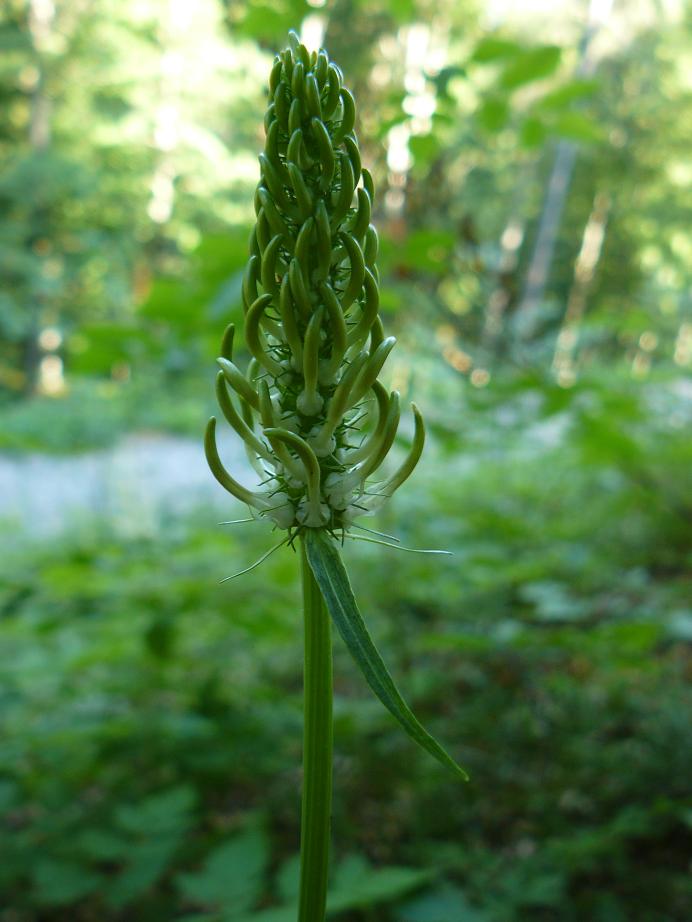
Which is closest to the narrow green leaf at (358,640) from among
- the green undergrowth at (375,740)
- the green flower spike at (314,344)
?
the green flower spike at (314,344)

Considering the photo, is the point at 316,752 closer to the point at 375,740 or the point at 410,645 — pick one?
the point at 375,740

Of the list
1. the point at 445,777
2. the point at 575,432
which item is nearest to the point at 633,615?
the point at 575,432

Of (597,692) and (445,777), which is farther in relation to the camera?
(597,692)

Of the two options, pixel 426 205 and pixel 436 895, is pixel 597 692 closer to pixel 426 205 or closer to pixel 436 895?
pixel 436 895

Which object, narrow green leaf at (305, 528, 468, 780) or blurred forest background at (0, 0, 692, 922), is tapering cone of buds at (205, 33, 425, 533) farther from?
blurred forest background at (0, 0, 692, 922)

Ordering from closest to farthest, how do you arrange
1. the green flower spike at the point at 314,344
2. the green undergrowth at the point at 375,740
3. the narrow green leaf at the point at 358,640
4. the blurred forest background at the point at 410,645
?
the narrow green leaf at the point at 358,640
the green flower spike at the point at 314,344
the green undergrowth at the point at 375,740
the blurred forest background at the point at 410,645

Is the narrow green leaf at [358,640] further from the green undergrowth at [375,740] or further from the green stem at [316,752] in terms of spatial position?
the green undergrowth at [375,740]

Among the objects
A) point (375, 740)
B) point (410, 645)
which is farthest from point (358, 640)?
point (410, 645)
